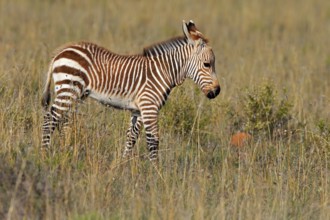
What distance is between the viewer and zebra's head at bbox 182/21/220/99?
9.47m

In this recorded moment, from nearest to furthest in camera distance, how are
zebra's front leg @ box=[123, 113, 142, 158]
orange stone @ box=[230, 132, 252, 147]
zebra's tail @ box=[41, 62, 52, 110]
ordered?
1. zebra's tail @ box=[41, 62, 52, 110]
2. zebra's front leg @ box=[123, 113, 142, 158]
3. orange stone @ box=[230, 132, 252, 147]

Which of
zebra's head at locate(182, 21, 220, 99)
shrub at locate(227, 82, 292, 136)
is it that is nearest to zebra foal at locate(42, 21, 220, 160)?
zebra's head at locate(182, 21, 220, 99)

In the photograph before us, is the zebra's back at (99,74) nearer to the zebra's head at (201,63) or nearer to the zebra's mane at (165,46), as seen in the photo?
the zebra's mane at (165,46)

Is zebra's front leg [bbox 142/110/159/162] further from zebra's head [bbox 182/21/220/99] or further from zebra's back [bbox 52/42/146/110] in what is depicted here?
zebra's head [bbox 182/21/220/99]

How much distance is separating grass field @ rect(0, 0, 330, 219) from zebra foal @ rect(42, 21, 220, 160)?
22 centimetres

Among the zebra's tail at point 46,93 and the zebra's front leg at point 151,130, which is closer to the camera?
the zebra's front leg at point 151,130

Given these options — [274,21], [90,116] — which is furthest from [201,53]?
[274,21]

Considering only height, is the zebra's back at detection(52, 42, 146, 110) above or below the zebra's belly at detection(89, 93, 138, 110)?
above

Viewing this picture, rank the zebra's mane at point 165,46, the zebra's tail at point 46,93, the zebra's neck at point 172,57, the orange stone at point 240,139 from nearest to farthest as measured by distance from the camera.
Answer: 1. the zebra's tail at point 46,93
2. the zebra's neck at point 172,57
3. the zebra's mane at point 165,46
4. the orange stone at point 240,139

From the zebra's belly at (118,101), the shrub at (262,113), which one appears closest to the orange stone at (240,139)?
the shrub at (262,113)

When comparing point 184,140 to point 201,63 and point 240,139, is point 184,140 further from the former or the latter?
point 201,63

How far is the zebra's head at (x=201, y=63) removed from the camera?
947cm

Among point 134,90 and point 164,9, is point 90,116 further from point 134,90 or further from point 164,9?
point 164,9

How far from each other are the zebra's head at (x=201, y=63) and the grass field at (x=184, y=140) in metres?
0.48
